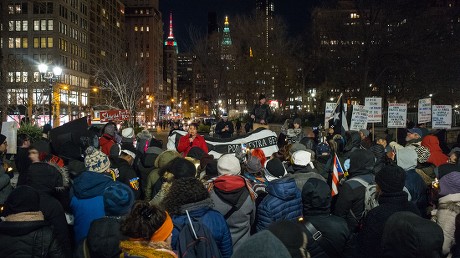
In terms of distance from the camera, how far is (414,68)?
1268 inches

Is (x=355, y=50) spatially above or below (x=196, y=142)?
above

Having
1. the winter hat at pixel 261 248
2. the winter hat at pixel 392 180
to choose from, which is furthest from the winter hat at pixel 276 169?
the winter hat at pixel 261 248

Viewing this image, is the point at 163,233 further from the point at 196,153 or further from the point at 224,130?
the point at 224,130

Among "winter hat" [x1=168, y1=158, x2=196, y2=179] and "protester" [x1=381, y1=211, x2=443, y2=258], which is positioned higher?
"winter hat" [x1=168, y1=158, x2=196, y2=179]

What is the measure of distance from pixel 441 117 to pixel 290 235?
1560 cm

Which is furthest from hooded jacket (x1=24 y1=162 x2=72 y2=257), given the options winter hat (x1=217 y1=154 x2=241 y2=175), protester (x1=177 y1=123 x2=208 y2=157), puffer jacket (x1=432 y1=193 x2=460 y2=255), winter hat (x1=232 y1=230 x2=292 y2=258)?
puffer jacket (x1=432 y1=193 x2=460 y2=255)

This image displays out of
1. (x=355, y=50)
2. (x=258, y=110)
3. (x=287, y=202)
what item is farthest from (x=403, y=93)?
(x=287, y=202)

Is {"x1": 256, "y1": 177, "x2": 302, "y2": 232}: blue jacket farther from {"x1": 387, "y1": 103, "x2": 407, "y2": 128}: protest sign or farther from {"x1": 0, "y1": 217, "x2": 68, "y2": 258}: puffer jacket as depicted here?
{"x1": 387, "y1": 103, "x2": 407, "y2": 128}: protest sign

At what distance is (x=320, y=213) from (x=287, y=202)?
2.18ft

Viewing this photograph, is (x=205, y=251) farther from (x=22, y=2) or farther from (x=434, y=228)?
(x=22, y=2)

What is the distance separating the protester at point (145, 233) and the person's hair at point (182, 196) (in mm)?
634

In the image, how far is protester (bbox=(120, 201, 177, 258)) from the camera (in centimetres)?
319

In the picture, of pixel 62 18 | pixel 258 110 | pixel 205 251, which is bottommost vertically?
pixel 205 251

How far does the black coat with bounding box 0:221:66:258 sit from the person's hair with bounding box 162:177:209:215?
44.4 inches
